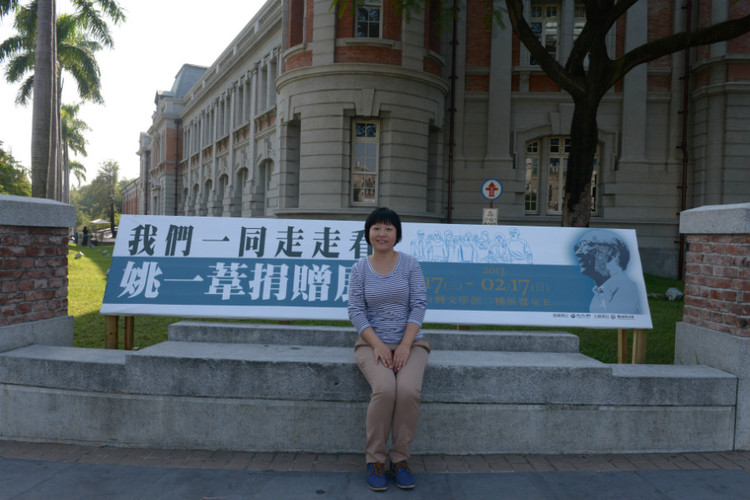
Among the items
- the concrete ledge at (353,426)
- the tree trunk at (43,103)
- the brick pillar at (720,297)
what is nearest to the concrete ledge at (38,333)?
the concrete ledge at (353,426)

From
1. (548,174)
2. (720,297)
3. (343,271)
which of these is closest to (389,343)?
(343,271)

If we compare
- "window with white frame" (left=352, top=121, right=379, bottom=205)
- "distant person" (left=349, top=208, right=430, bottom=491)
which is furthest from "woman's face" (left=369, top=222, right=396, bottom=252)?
"window with white frame" (left=352, top=121, right=379, bottom=205)

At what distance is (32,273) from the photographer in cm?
445

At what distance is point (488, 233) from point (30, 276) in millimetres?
4009

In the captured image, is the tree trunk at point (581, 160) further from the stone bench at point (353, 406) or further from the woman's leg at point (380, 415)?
the woman's leg at point (380, 415)

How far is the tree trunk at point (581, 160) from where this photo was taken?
980 cm

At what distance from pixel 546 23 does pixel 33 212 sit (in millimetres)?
18425

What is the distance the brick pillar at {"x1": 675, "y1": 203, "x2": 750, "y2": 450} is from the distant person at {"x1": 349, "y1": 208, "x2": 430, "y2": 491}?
238 centimetres

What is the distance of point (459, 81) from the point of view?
18234 millimetres

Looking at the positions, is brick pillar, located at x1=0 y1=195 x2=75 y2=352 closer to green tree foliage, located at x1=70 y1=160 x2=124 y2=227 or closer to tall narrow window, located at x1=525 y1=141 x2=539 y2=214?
tall narrow window, located at x1=525 y1=141 x2=539 y2=214

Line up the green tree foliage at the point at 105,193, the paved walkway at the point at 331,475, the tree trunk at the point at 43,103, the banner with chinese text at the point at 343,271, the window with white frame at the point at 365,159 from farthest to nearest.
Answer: the green tree foliage at the point at 105,193 → the window with white frame at the point at 365,159 → the tree trunk at the point at 43,103 → the banner with chinese text at the point at 343,271 → the paved walkway at the point at 331,475

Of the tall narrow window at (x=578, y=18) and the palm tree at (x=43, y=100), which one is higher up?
the tall narrow window at (x=578, y=18)

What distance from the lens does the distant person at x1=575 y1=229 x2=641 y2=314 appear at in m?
4.91

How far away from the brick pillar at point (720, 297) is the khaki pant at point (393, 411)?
2.49 meters
